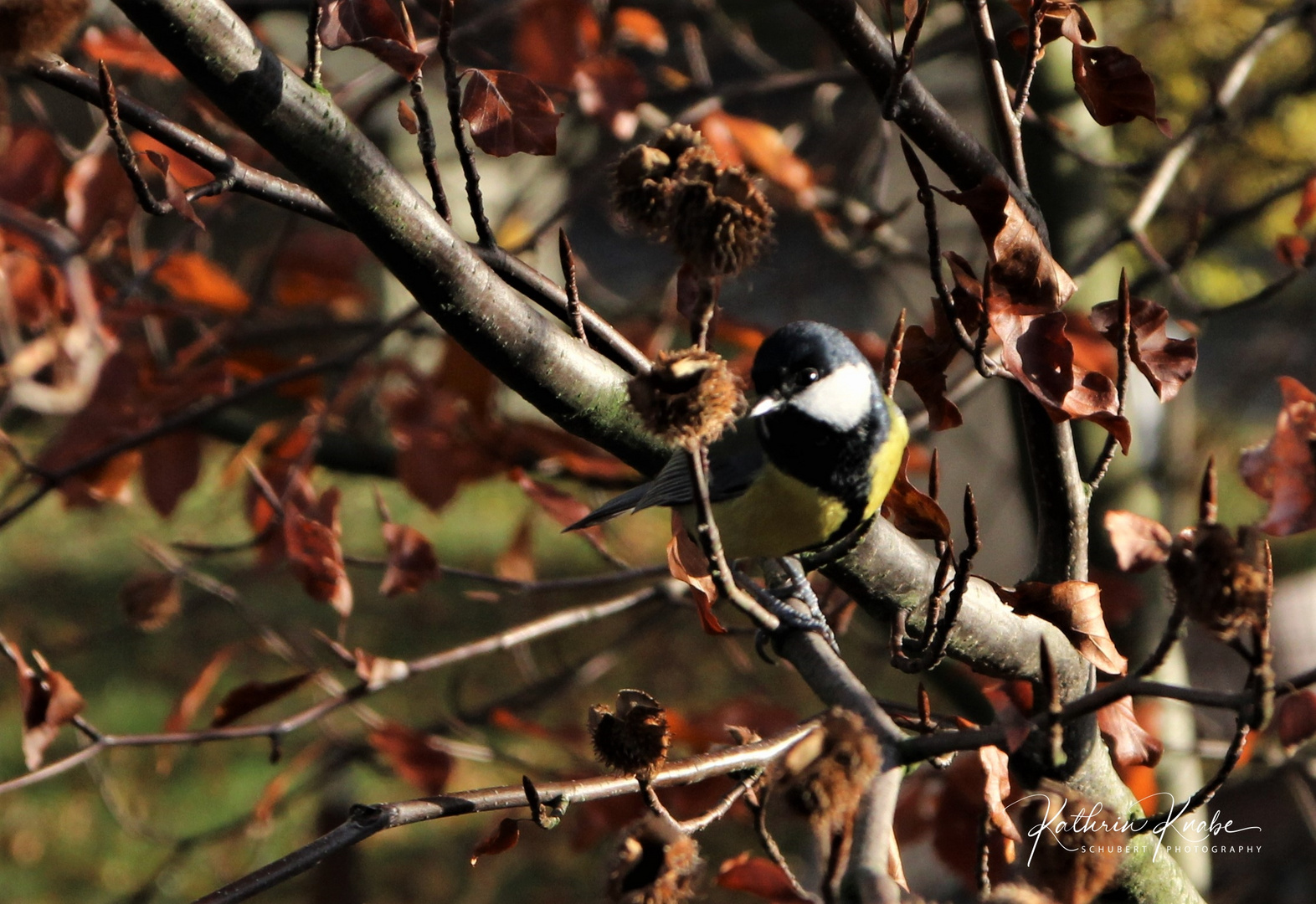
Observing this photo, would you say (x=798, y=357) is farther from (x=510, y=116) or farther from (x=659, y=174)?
(x=510, y=116)

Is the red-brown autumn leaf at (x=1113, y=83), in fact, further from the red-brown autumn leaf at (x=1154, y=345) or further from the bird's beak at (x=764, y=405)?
the bird's beak at (x=764, y=405)

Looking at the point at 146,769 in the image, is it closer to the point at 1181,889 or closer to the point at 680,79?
the point at 680,79

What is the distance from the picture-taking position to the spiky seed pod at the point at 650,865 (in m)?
0.95

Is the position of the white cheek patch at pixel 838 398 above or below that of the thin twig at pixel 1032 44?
below

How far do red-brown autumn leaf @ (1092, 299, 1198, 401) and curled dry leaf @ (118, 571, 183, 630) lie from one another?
5.75ft

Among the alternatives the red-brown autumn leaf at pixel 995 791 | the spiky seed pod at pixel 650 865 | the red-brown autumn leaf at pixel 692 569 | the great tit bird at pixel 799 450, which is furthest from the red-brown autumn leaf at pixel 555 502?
the spiky seed pod at pixel 650 865

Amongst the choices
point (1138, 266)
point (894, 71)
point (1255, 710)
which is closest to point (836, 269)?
point (1138, 266)

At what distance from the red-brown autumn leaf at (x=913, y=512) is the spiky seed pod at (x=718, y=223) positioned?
35 cm

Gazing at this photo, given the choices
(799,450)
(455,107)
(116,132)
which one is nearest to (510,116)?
(455,107)

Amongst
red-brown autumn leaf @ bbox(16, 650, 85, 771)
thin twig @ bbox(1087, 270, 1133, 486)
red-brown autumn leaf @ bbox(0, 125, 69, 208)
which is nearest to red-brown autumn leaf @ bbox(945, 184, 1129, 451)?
thin twig @ bbox(1087, 270, 1133, 486)

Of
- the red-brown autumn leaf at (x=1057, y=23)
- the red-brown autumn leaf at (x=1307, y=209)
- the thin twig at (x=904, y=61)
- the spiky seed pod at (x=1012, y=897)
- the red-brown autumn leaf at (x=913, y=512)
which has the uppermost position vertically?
the red-brown autumn leaf at (x=1307, y=209)

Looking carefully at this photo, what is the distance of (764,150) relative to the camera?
2504 mm

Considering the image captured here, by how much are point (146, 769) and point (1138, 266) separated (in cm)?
427

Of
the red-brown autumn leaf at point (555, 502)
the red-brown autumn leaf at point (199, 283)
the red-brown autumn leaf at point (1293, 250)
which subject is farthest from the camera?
the red-brown autumn leaf at point (199, 283)
